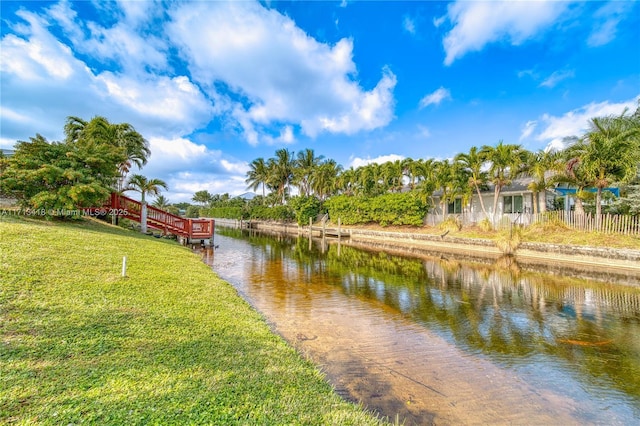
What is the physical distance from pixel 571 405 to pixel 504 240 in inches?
650

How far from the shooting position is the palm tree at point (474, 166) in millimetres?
23250

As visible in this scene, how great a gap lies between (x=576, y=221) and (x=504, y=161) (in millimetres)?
6300

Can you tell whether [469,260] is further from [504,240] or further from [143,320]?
[143,320]

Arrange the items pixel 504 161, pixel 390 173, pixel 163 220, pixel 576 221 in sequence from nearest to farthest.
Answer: pixel 576 221
pixel 163 220
pixel 504 161
pixel 390 173

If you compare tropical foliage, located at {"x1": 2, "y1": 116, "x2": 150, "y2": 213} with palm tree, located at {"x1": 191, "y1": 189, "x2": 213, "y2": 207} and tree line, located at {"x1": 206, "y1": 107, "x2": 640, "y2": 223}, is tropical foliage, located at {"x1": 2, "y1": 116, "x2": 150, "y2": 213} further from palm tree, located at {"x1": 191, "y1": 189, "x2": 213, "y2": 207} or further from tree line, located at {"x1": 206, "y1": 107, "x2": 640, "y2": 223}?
palm tree, located at {"x1": 191, "y1": 189, "x2": 213, "y2": 207}

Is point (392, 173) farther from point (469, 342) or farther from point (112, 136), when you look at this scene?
point (469, 342)

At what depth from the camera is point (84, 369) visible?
328 centimetres

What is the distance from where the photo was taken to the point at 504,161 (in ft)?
70.9

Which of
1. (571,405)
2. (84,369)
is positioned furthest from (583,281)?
(84,369)

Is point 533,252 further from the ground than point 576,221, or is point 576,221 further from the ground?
point 576,221

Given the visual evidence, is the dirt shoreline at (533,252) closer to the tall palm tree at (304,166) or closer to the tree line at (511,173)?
the tree line at (511,173)

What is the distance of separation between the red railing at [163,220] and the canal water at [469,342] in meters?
9.00

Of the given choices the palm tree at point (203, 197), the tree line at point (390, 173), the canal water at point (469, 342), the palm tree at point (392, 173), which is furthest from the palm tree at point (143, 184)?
the palm tree at point (203, 197)

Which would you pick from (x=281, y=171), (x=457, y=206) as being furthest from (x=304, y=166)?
(x=457, y=206)
